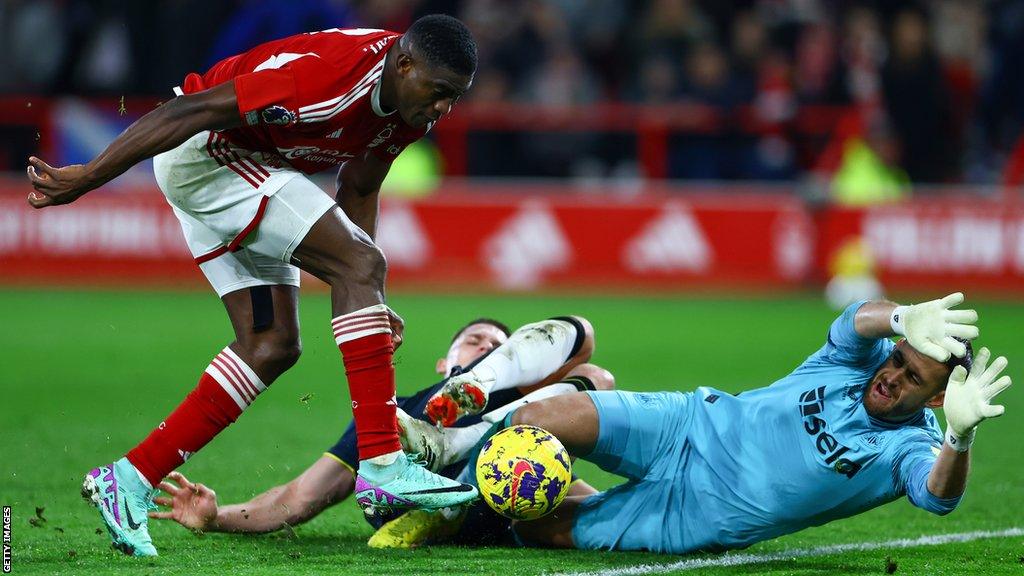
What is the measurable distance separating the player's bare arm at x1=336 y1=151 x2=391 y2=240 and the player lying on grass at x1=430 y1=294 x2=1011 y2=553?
91 cm

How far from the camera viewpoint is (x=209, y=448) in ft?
25.0

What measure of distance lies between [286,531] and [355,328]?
1.12 meters

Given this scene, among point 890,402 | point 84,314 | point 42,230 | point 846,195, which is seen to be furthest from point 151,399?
point 846,195

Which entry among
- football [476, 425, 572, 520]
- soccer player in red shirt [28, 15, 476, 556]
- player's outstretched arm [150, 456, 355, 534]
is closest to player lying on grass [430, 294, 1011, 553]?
football [476, 425, 572, 520]

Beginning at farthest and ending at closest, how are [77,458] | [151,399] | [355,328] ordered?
[151,399]
[77,458]
[355,328]

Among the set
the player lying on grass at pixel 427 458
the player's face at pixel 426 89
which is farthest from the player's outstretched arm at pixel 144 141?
the player lying on grass at pixel 427 458

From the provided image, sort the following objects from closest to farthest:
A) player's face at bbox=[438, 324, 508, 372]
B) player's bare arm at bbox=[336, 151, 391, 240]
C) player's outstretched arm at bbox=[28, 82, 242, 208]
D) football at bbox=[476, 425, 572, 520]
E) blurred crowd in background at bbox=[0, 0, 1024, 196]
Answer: player's outstretched arm at bbox=[28, 82, 242, 208]
football at bbox=[476, 425, 572, 520]
player's bare arm at bbox=[336, 151, 391, 240]
player's face at bbox=[438, 324, 508, 372]
blurred crowd in background at bbox=[0, 0, 1024, 196]

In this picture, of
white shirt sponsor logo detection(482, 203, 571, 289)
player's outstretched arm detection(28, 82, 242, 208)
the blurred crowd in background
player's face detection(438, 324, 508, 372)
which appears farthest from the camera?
the blurred crowd in background

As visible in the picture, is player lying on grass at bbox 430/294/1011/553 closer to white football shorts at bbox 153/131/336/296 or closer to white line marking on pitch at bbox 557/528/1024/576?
white line marking on pitch at bbox 557/528/1024/576

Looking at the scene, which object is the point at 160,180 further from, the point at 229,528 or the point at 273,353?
A: the point at 229,528

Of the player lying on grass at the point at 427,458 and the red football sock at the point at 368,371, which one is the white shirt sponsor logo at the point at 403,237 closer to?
the player lying on grass at the point at 427,458

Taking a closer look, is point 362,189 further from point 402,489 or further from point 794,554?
point 794,554

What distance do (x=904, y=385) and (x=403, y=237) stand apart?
1068 centimetres

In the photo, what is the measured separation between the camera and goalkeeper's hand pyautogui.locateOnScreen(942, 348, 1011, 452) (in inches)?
175
